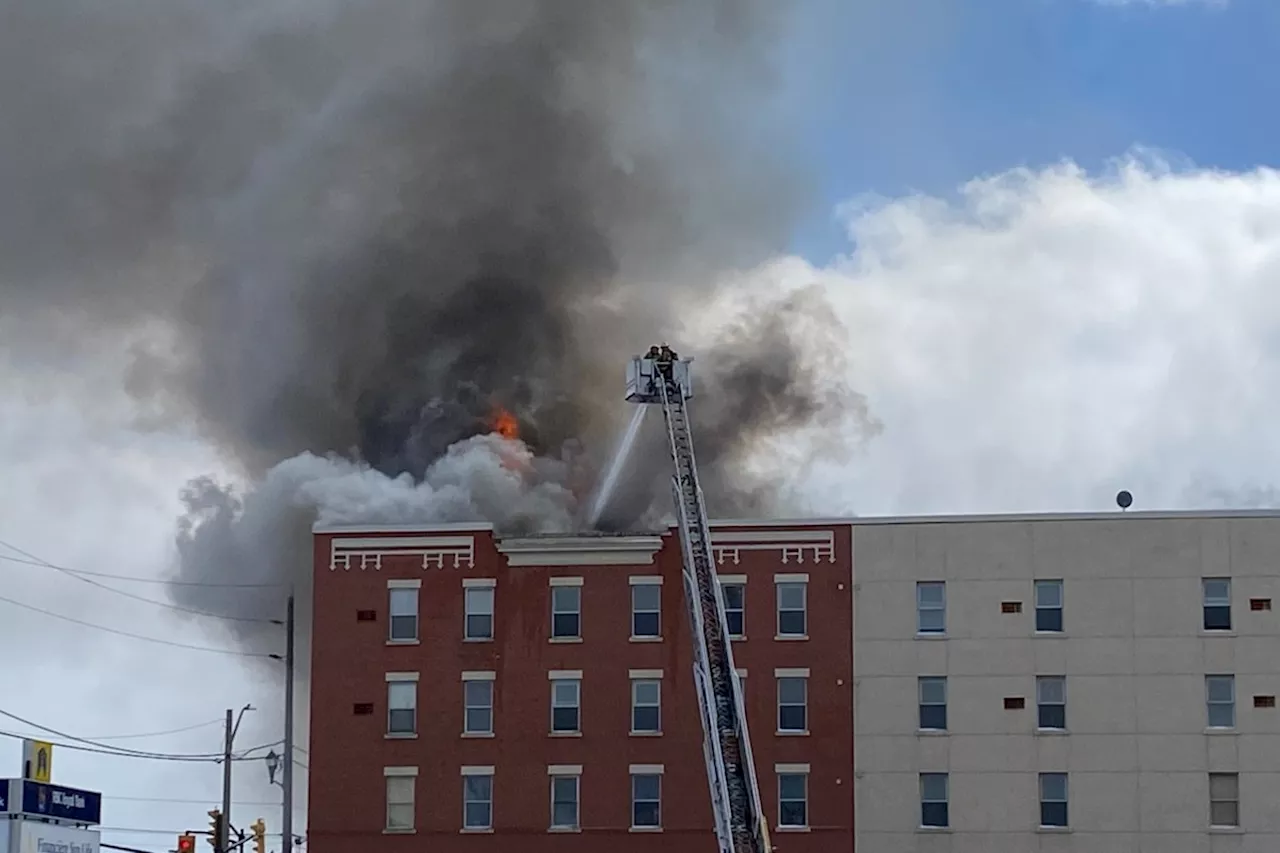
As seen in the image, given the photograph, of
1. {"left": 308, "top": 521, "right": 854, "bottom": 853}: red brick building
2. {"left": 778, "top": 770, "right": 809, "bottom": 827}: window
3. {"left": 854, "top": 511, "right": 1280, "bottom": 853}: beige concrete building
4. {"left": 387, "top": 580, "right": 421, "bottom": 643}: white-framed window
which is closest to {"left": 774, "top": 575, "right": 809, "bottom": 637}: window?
{"left": 308, "top": 521, "right": 854, "bottom": 853}: red brick building

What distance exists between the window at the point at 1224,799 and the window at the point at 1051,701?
3.58 m

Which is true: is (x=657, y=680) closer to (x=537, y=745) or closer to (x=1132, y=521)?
(x=537, y=745)

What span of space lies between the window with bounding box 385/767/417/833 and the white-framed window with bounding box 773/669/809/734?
8701mm

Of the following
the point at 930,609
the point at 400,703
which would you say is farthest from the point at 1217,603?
the point at 400,703

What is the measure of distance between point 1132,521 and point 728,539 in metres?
9.36

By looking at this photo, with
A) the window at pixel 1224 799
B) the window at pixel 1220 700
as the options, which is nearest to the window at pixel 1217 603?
the window at pixel 1220 700

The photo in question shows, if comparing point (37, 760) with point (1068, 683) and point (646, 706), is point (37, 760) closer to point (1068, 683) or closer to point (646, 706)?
point (646, 706)

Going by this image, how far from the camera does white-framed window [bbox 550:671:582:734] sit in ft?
174

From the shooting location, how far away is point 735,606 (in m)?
53.2

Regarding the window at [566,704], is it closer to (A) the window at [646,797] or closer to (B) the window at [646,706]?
(B) the window at [646,706]

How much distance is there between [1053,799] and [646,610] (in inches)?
405

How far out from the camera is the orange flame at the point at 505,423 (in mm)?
69938

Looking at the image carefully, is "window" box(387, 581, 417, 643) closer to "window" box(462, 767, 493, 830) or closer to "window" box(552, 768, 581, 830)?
"window" box(462, 767, 493, 830)

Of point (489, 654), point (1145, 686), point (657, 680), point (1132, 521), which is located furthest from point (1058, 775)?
point (489, 654)
